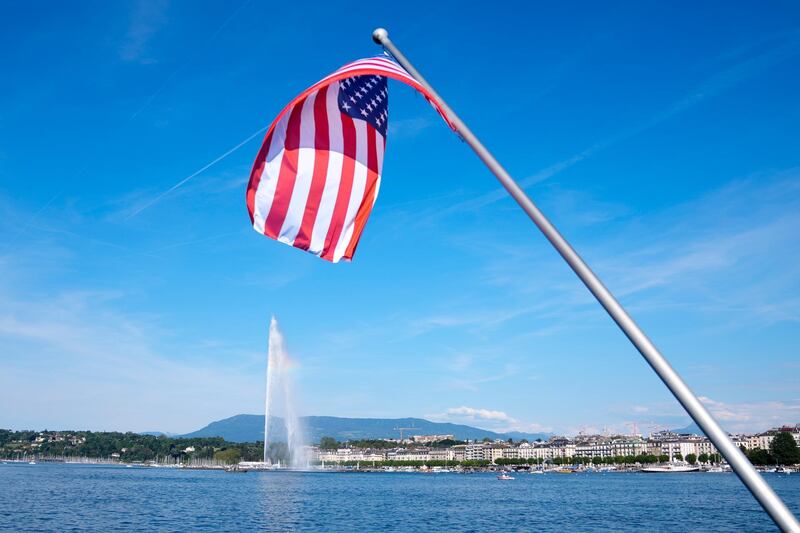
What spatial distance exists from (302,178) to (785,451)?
570 ft

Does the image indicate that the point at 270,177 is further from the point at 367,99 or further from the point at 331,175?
the point at 367,99

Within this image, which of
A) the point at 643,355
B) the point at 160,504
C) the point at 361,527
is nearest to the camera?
the point at 643,355

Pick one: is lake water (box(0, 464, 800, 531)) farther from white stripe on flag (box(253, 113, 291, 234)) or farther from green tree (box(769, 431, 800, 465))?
green tree (box(769, 431, 800, 465))

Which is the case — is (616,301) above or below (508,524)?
above

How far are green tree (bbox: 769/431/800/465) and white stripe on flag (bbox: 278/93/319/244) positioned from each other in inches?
6800

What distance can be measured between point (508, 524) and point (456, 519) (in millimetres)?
4374

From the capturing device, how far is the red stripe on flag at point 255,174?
8.73 meters

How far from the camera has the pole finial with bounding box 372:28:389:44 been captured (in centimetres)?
757

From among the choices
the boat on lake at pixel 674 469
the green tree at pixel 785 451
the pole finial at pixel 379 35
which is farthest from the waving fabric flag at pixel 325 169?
the boat on lake at pixel 674 469

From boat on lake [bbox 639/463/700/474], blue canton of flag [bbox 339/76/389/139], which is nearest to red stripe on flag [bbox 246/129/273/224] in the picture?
blue canton of flag [bbox 339/76/389/139]

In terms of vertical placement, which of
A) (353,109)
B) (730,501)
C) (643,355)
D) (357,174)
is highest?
(353,109)

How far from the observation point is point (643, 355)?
5621mm

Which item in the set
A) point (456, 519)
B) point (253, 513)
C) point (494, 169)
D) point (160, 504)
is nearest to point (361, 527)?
point (456, 519)

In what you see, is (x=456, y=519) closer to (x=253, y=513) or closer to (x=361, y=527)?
(x=361, y=527)
